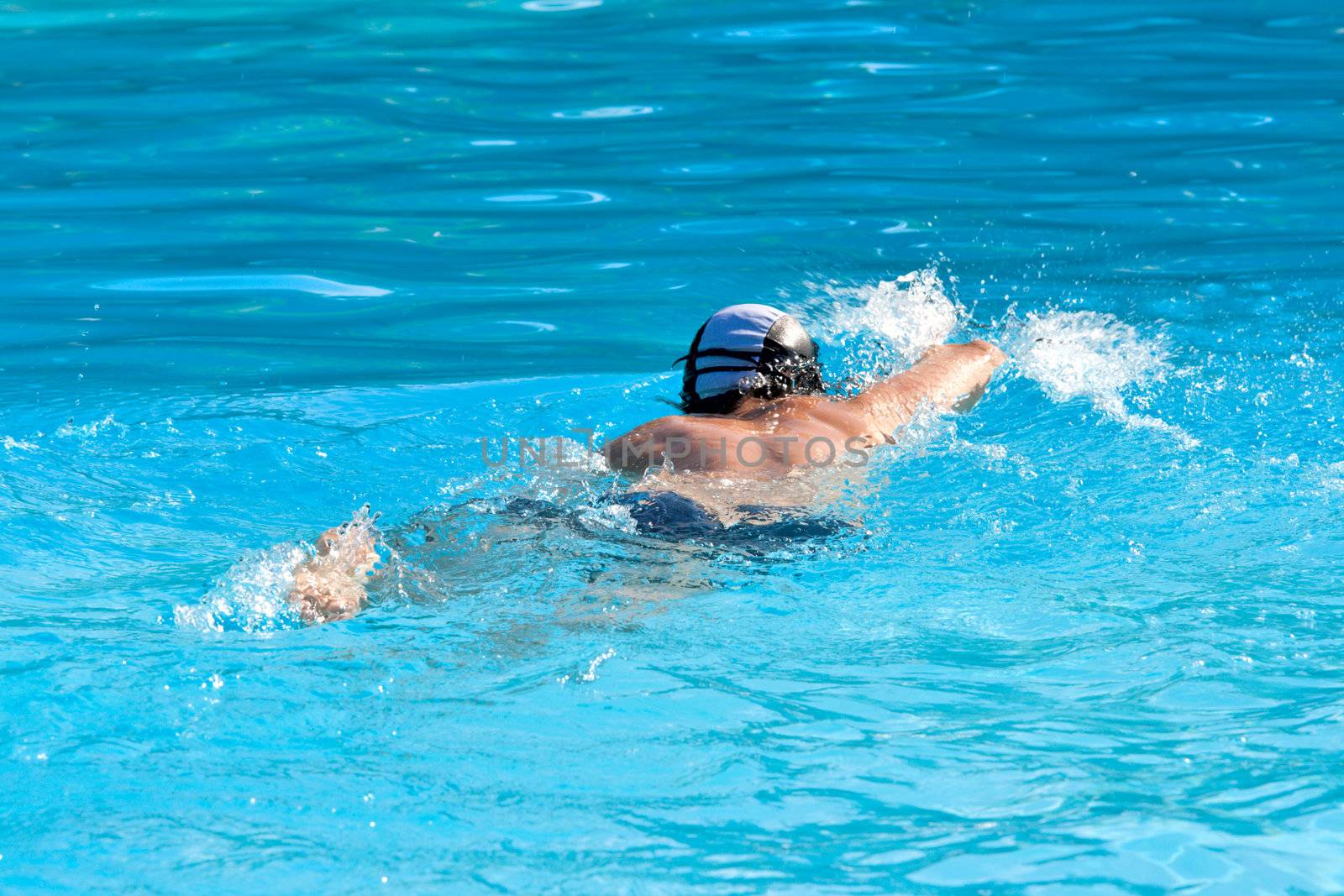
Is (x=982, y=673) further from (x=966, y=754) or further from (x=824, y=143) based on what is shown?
(x=824, y=143)

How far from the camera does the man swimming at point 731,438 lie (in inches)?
167

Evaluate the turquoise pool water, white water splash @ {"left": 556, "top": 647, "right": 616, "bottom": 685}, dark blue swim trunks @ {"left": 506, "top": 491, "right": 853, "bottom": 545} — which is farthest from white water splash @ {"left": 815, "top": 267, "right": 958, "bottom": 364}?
white water splash @ {"left": 556, "top": 647, "right": 616, "bottom": 685}

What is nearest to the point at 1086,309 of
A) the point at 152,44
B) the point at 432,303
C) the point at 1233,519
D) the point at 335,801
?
the point at 1233,519

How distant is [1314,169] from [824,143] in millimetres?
3140

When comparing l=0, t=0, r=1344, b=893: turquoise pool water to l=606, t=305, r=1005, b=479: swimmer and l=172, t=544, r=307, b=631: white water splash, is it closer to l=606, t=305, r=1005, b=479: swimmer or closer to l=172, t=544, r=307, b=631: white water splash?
l=172, t=544, r=307, b=631: white water splash

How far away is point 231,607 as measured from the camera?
13.1ft

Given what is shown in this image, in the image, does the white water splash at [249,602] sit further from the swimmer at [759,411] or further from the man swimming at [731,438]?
the swimmer at [759,411]

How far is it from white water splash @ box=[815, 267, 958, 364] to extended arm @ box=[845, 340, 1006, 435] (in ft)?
1.18

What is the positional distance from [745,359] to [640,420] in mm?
1335

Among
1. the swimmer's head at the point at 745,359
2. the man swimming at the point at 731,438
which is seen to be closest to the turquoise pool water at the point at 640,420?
the man swimming at the point at 731,438

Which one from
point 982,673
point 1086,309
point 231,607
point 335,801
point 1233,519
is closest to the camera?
point 335,801

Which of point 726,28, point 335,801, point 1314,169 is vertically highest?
point 726,28

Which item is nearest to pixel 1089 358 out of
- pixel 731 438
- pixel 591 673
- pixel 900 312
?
pixel 900 312

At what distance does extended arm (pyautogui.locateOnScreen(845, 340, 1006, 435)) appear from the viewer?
17.3 ft
